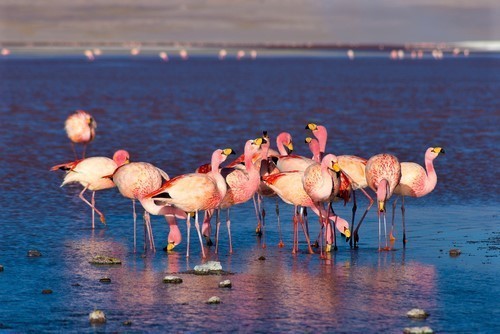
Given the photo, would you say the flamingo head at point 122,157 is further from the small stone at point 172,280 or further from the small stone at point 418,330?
the small stone at point 418,330

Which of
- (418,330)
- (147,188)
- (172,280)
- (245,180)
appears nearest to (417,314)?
(418,330)

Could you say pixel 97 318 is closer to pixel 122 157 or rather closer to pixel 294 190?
pixel 294 190

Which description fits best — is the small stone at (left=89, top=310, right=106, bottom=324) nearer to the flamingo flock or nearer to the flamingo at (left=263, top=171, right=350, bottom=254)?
the flamingo flock

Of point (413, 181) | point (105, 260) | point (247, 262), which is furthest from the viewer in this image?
point (413, 181)

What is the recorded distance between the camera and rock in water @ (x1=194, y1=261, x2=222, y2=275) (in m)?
11.2

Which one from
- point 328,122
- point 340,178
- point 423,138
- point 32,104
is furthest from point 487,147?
point 32,104

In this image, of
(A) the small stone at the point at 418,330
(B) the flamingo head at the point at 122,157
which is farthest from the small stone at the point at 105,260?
(A) the small stone at the point at 418,330

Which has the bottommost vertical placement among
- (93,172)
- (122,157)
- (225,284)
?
(225,284)

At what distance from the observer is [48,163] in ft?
71.3

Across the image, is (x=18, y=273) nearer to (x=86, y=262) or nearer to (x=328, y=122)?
(x=86, y=262)

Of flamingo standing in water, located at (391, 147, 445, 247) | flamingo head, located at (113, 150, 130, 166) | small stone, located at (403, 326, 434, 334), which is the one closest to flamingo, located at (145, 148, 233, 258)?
flamingo head, located at (113, 150, 130, 166)

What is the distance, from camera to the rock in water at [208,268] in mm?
11242

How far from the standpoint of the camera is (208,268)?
37.1 feet

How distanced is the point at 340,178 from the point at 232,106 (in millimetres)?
30269
